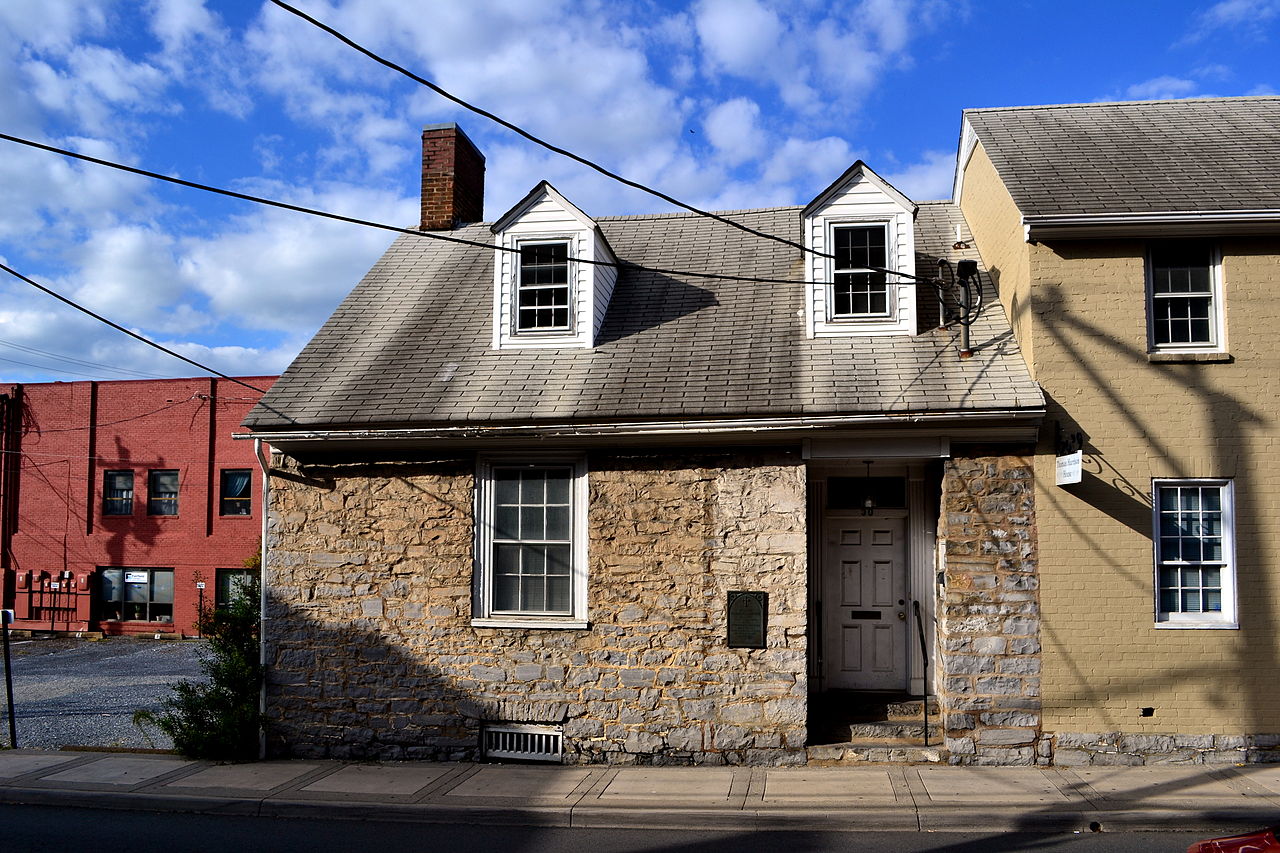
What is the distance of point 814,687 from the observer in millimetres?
10648

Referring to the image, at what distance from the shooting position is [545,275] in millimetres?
11625

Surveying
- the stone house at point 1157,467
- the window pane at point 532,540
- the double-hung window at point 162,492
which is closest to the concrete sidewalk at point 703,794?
the stone house at point 1157,467

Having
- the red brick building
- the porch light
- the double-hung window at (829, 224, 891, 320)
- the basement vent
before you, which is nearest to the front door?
the porch light

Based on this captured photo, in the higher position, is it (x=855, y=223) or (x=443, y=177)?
(x=443, y=177)

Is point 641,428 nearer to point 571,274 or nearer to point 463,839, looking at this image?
point 571,274

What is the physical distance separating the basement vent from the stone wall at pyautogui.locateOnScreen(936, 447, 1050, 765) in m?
3.98

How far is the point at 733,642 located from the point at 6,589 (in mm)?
26574

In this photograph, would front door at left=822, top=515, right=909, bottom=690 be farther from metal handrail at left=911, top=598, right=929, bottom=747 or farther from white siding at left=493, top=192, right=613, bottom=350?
white siding at left=493, top=192, right=613, bottom=350

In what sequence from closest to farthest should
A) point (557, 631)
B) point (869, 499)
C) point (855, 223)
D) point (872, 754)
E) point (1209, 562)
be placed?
point (1209, 562) → point (872, 754) → point (557, 631) → point (869, 499) → point (855, 223)

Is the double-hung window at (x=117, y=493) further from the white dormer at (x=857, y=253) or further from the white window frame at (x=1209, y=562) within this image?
the white window frame at (x=1209, y=562)

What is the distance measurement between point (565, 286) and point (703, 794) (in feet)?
19.6

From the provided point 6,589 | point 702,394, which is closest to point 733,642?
point 702,394

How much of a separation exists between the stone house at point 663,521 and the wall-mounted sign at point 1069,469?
0.95ft

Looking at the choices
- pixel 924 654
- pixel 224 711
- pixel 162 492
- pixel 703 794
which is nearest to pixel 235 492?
pixel 162 492
